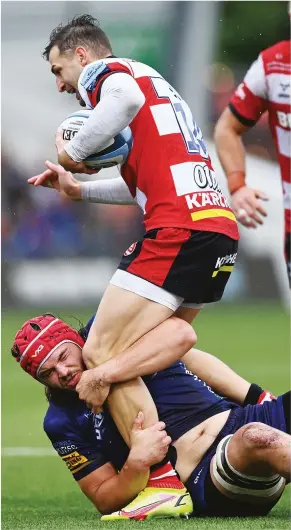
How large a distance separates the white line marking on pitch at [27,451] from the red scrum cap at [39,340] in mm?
3007

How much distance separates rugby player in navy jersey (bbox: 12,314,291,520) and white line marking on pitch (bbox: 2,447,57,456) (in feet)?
9.53

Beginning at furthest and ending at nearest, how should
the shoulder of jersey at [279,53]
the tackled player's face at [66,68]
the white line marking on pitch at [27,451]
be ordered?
the white line marking on pitch at [27,451] → the shoulder of jersey at [279,53] → the tackled player's face at [66,68]

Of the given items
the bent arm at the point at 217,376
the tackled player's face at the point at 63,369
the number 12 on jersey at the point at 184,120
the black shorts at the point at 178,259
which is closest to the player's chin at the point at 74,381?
the tackled player's face at the point at 63,369

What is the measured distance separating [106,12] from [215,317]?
5.59m

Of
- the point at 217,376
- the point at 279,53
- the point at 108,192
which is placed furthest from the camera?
the point at 279,53

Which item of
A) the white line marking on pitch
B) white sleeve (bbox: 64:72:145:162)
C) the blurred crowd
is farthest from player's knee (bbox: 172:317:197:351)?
the blurred crowd

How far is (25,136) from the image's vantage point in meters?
19.8

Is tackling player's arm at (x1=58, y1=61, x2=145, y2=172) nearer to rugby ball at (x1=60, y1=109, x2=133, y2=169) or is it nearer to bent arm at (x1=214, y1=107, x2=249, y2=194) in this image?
rugby ball at (x1=60, y1=109, x2=133, y2=169)

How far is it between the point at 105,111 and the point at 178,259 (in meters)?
0.77

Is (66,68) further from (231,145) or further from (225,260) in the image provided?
(231,145)

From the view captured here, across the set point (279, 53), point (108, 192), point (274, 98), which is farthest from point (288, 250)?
point (108, 192)

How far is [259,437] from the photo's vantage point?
446 cm

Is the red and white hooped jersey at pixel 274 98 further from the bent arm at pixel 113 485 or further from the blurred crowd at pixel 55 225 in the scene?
the blurred crowd at pixel 55 225

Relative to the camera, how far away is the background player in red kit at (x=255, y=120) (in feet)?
19.9
